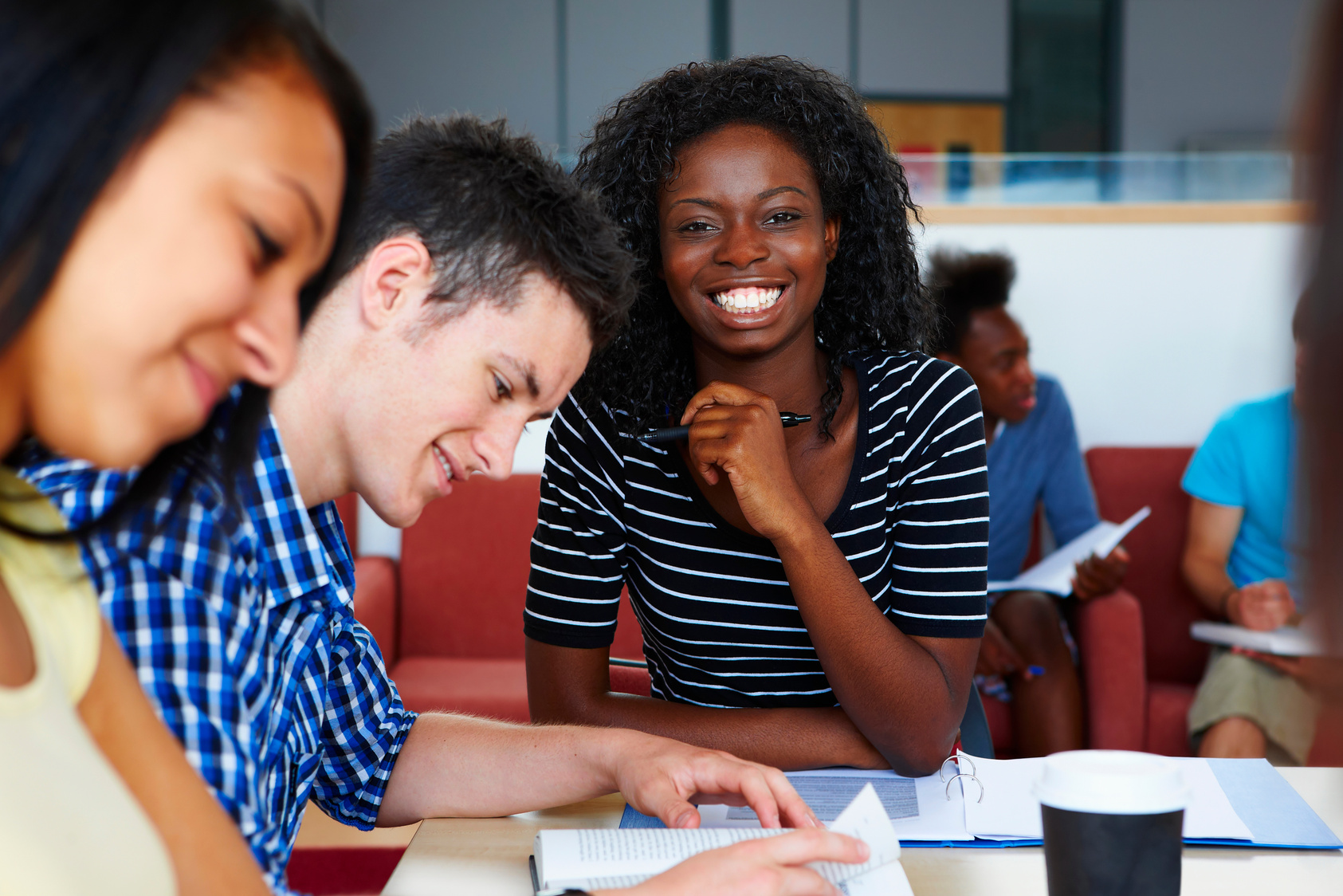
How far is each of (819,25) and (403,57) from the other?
2.31m

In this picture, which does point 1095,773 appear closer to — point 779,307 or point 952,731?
point 952,731

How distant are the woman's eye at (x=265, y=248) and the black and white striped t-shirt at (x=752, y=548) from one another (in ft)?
2.75

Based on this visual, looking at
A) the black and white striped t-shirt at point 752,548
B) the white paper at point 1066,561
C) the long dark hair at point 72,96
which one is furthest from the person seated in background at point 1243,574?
the long dark hair at point 72,96

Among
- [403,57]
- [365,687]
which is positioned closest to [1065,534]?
[365,687]

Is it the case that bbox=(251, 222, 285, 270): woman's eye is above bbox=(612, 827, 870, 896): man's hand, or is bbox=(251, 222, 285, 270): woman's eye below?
above

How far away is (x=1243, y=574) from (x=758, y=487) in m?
1.74

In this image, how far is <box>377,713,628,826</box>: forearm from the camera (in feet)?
3.67

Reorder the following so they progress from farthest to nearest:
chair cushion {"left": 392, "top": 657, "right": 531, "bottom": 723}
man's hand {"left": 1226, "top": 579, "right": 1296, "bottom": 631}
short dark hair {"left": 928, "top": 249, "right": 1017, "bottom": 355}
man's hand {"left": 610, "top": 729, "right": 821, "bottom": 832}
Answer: short dark hair {"left": 928, "top": 249, "right": 1017, "bottom": 355}, chair cushion {"left": 392, "top": 657, "right": 531, "bottom": 723}, man's hand {"left": 1226, "top": 579, "right": 1296, "bottom": 631}, man's hand {"left": 610, "top": 729, "right": 821, "bottom": 832}

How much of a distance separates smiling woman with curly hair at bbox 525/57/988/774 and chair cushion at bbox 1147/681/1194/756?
1.40m

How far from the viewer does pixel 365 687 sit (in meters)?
1.13

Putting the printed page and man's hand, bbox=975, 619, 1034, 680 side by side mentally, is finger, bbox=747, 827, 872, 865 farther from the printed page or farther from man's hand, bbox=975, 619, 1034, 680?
man's hand, bbox=975, 619, 1034, 680

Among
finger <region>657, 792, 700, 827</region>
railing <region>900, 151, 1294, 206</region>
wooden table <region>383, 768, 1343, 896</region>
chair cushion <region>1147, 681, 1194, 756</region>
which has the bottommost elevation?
chair cushion <region>1147, 681, 1194, 756</region>

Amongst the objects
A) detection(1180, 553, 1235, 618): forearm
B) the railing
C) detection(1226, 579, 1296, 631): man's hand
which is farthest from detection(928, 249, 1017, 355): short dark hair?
detection(1226, 579, 1296, 631): man's hand

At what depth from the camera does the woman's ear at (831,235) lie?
4.93 ft
